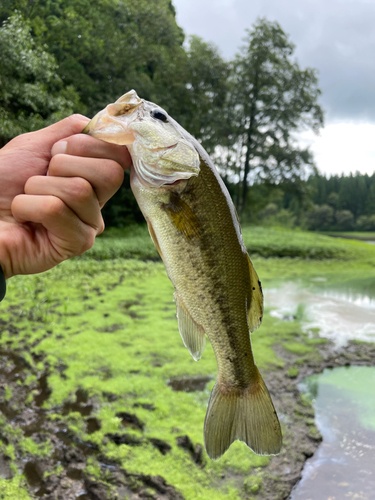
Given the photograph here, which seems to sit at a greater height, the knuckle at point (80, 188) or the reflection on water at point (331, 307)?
the knuckle at point (80, 188)

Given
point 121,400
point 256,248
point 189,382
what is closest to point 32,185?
point 121,400

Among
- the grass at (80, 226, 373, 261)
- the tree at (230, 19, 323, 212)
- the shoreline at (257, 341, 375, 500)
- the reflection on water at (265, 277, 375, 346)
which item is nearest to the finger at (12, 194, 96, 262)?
the shoreline at (257, 341, 375, 500)

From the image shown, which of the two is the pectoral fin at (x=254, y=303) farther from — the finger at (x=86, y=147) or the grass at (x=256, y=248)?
the grass at (x=256, y=248)

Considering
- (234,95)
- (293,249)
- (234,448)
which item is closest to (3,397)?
(234,448)

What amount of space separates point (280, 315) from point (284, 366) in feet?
6.36

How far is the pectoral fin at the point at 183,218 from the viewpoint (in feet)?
4.25

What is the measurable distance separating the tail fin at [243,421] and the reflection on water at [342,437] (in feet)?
5.83

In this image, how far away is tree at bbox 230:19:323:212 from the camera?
68.7ft

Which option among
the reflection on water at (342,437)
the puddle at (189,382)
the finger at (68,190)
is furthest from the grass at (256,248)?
the finger at (68,190)

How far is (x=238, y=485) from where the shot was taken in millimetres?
2736

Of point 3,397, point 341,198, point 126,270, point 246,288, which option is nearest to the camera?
point 246,288

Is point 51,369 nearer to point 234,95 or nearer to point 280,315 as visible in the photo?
point 280,315

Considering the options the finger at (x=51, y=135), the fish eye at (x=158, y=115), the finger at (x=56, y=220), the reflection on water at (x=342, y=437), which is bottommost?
the reflection on water at (x=342, y=437)

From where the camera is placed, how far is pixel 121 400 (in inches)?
141
